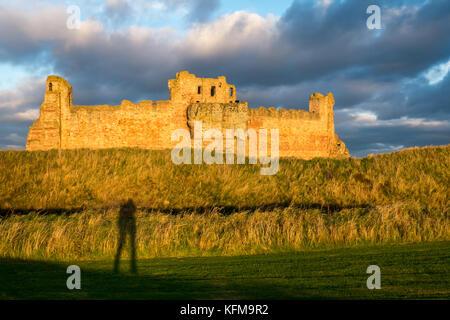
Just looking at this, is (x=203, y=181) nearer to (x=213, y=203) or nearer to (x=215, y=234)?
(x=213, y=203)

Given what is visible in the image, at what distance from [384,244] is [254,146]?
28217mm

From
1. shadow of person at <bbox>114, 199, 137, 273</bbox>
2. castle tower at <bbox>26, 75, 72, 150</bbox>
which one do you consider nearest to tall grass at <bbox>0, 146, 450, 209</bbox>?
shadow of person at <bbox>114, 199, 137, 273</bbox>

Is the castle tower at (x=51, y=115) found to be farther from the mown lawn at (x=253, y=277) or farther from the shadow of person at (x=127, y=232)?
the mown lawn at (x=253, y=277)

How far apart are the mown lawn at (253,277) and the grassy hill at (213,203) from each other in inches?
32.6

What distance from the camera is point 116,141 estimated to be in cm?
3541

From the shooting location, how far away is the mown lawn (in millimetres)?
4133

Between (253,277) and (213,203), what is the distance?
24.5 feet

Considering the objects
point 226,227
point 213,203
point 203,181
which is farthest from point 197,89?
point 226,227

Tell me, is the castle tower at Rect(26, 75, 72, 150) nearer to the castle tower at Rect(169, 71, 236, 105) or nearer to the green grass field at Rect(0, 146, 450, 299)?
the castle tower at Rect(169, 71, 236, 105)

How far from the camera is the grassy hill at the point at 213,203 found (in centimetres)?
744

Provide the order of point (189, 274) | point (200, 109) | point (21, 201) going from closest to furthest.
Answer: point (189, 274) → point (21, 201) → point (200, 109)

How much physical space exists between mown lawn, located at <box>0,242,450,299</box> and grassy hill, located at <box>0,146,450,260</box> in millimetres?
829
